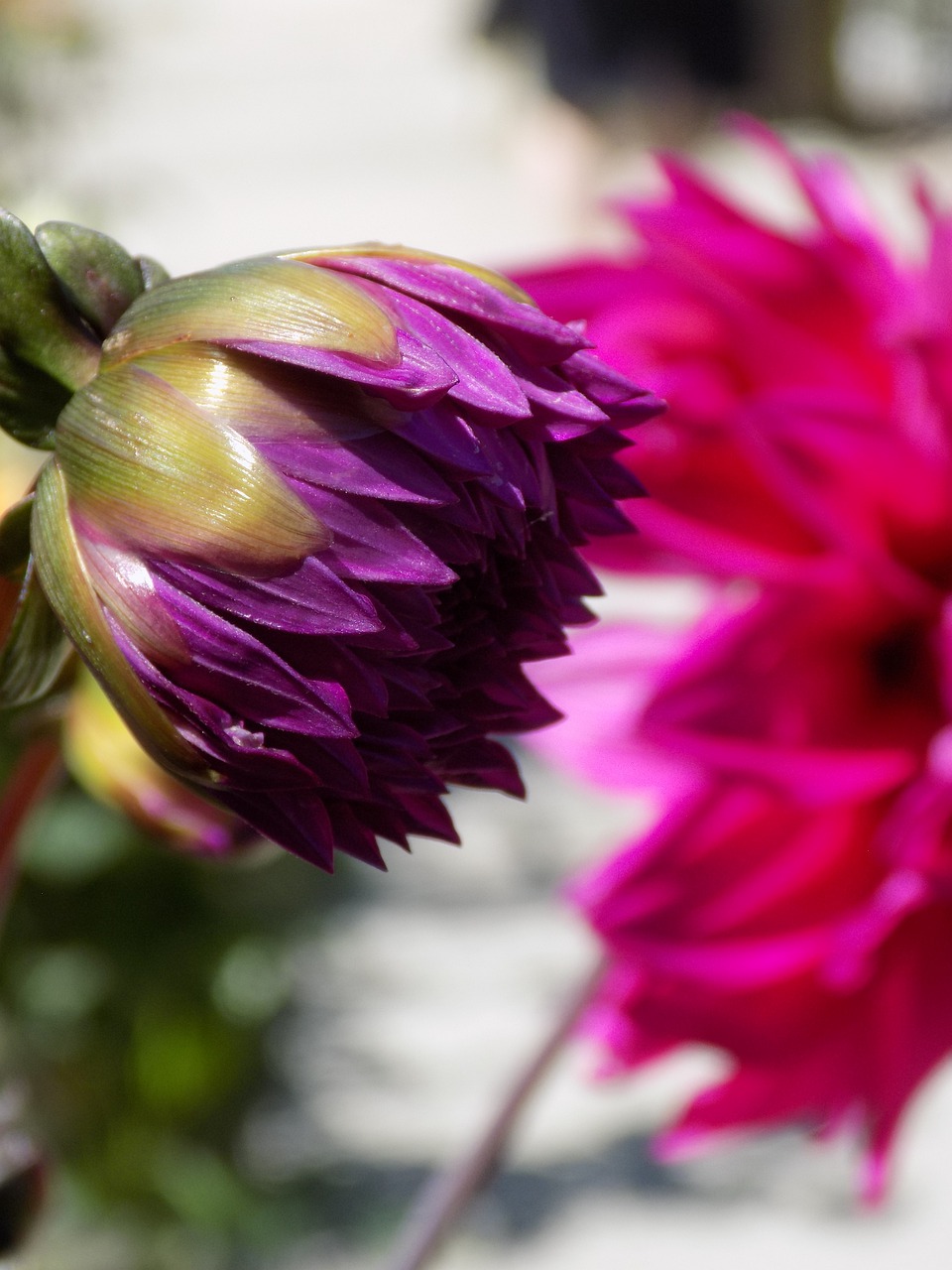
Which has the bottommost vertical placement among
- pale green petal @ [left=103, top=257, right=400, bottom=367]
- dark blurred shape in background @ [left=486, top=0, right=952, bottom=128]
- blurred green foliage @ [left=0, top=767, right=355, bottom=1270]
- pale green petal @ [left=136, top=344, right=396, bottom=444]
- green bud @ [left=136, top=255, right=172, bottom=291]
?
blurred green foliage @ [left=0, top=767, right=355, bottom=1270]

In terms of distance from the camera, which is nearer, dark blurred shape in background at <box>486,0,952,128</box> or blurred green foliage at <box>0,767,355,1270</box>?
blurred green foliage at <box>0,767,355,1270</box>

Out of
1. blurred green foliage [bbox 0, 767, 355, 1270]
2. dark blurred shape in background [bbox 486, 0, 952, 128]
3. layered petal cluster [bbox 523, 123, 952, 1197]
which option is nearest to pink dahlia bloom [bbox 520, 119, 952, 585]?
layered petal cluster [bbox 523, 123, 952, 1197]

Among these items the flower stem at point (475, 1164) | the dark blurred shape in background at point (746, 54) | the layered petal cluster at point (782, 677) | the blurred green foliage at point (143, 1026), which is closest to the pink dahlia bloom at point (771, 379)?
the layered petal cluster at point (782, 677)

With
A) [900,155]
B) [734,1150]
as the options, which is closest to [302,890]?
[734,1150]

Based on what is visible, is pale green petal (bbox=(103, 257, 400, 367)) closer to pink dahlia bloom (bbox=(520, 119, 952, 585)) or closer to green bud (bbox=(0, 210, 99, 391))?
green bud (bbox=(0, 210, 99, 391))

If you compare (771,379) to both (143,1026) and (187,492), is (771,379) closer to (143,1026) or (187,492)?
(187,492)

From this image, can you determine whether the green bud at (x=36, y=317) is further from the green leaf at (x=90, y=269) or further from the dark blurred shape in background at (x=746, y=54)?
the dark blurred shape in background at (x=746, y=54)

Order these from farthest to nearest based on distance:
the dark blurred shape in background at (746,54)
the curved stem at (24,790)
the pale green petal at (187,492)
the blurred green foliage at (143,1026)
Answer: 1. the dark blurred shape in background at (746,54)
2. the blurred green foliage at (143,1026)
3. the curved stem at (24,790)
4. the pale green petal at (187,492)
